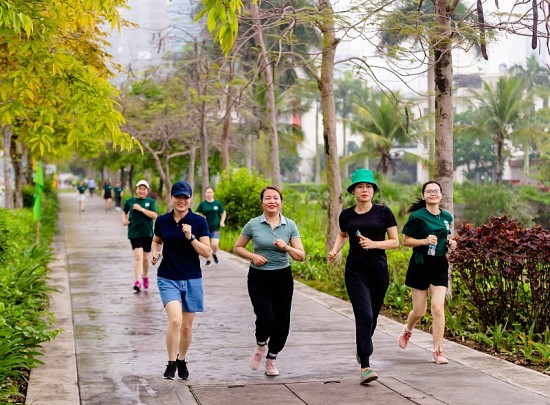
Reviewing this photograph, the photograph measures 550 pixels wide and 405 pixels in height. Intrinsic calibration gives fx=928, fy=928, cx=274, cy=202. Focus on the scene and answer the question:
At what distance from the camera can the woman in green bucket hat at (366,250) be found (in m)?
8.20

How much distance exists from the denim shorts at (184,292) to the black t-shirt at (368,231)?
139 centimetres

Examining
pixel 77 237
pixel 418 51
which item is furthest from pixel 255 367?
pixel 77 237

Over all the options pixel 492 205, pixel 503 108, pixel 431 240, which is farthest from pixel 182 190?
pixel 503 108

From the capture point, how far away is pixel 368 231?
827 centimetres

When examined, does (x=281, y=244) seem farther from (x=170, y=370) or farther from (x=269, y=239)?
(x=170, y=370)

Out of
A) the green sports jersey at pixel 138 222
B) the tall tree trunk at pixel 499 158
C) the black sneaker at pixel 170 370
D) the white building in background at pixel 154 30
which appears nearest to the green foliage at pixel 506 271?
the black sneaker at pixel 170 370

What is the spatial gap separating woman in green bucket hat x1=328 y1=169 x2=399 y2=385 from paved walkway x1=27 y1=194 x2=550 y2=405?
2.08 feet

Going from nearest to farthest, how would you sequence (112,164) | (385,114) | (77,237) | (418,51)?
(418,51), (77,237), (112,164), (385,114)

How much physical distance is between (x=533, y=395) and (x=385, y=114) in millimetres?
49054

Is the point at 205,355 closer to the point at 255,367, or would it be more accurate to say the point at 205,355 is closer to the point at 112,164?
the point at 255,367

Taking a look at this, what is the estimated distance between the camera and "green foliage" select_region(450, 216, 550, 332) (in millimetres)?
9531

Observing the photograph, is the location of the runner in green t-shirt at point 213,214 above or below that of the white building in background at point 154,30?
below

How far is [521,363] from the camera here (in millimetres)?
8867

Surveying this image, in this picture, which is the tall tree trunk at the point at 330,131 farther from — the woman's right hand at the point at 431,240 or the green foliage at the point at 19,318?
the woman's right hand at the point at 431,240
